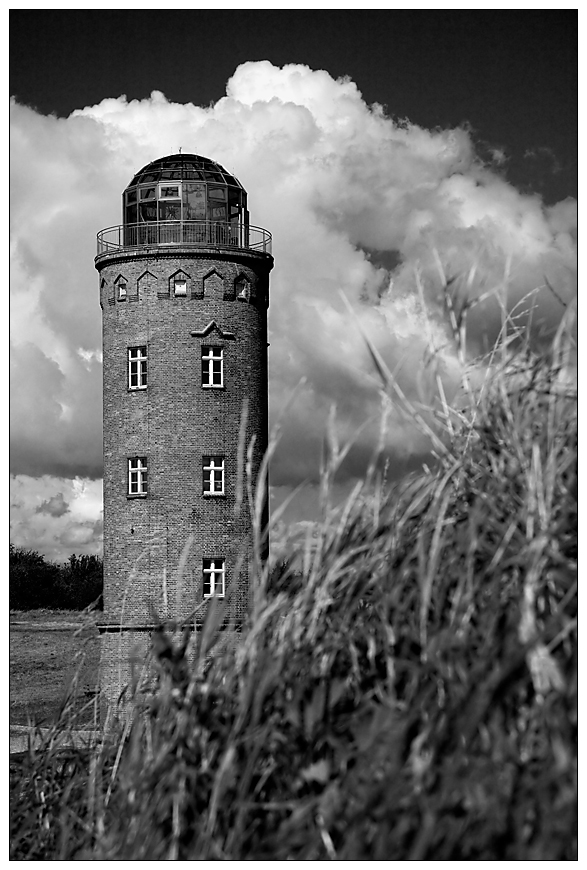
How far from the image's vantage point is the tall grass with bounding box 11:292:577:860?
1815 millimetres

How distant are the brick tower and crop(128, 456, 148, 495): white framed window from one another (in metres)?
0.03

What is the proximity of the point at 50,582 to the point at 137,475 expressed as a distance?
22960 mm

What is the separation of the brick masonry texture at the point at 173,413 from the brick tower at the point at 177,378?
35 mm

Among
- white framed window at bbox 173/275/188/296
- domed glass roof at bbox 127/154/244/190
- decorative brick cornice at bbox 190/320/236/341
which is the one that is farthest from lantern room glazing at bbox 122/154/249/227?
decorative brick cornice at bbox 190/320/236/341

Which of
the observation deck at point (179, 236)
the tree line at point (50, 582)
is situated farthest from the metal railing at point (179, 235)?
the tree line at point (50, 582)

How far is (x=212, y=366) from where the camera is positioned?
96.7ft

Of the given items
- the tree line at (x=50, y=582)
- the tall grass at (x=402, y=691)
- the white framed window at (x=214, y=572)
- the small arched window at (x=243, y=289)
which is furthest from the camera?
the tree line at (x=50, y=582)

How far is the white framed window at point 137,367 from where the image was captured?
29469 mm

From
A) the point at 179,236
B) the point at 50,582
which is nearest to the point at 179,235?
the point at 179,236

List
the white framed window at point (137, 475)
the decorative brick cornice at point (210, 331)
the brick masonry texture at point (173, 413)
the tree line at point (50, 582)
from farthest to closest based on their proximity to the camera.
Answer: the tree line at point (50, 582) → the decorative brick cornice at point (210, 331) → the white framed window at point (137, 475) → the brick masonry texture at point (173, 413)

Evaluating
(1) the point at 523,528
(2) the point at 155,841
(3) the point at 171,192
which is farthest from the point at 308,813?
(3) the point at 171,192

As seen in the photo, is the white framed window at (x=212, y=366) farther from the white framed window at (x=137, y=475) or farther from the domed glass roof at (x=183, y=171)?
the domed glass roof at (x=183, y=171)

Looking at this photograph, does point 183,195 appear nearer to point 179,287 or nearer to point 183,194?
point 183,194
